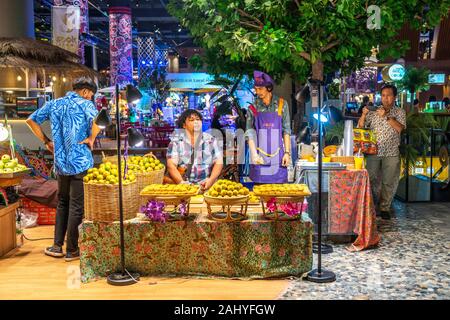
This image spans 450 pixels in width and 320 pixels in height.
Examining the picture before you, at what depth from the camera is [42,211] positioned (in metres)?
7.36

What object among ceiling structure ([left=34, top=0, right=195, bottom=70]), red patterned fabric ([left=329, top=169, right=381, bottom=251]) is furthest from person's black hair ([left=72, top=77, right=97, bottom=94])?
ceiling structure ([left=34, top=0, right=195, bottom=70])

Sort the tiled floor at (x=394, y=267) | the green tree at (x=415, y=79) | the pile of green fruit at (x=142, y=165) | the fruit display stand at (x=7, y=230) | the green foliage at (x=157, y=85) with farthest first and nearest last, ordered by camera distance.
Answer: the green foliage at (x=157, y=85), the green tree at (x=415, y=79), the fruit display stand at (x=7, y=230), the pile of green fruit at (x=142, y=165), the tiled floor at (x=394, y=267)

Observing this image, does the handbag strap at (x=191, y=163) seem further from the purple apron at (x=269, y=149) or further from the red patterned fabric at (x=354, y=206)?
the red patterned fabric at (x=354, y=206)

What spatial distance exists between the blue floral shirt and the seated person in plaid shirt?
0.94 metres

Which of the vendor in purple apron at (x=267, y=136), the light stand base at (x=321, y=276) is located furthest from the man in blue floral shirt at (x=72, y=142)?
the light stand base at (x=321, y=276)

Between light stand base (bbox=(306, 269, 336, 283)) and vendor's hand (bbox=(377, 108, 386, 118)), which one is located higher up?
vendor's hand (bbox=(377, 108, 386, 118))

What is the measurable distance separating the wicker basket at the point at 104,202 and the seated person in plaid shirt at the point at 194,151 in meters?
0.83

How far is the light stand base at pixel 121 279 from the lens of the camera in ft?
14.9

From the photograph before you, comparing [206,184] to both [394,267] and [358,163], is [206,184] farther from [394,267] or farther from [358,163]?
[394,267]

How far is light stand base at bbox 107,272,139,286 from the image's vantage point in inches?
179

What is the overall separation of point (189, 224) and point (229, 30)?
2982 millimetres

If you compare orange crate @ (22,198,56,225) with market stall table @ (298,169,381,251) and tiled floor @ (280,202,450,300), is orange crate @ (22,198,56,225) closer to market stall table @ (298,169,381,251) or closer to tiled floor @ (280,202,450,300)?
market stall table @ (298,169,381,251)

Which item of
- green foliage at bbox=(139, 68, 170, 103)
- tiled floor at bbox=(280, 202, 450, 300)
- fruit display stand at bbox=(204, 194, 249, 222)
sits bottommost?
tiled floor at bbox=(280, 202, 450, 300)

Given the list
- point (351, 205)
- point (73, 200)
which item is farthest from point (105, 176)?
point (351, 205)
